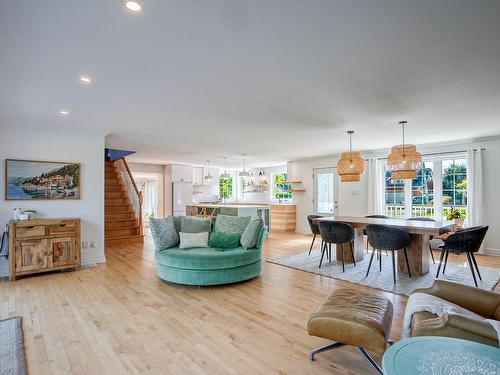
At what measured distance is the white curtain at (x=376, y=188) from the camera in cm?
739

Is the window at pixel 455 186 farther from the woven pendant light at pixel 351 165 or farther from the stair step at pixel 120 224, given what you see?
the stair step at pixel 120 224

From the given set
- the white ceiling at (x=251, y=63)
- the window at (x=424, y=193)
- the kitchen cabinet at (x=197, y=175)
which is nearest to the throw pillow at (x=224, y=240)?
the white ceiling at (x=251, y=63)

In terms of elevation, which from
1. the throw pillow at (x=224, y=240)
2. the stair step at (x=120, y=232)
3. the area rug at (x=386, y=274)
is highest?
the throw pillow at (x=224, y=240)

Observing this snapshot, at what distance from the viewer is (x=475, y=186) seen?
19.4 ft

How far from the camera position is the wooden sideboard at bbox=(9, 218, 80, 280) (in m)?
4.25

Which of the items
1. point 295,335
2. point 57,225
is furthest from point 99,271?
point 295,335

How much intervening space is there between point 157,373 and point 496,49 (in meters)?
3.68

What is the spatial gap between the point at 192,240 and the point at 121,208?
4.20 metres

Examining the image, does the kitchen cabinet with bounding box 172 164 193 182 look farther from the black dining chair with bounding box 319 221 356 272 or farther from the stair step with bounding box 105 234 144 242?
the black dining chair with bounding box 319 221 356 272

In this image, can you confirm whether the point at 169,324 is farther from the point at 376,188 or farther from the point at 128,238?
the point at 376,188

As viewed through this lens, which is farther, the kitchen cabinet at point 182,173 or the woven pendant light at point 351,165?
the kitchen cabinet at point 182,173

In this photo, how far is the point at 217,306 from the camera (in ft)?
10.7

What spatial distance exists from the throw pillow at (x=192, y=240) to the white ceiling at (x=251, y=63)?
180 cm

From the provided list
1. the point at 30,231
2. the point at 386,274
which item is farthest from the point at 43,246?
the point at 386,274
